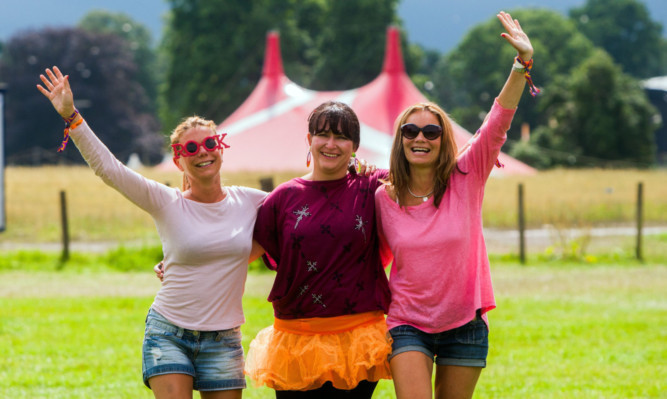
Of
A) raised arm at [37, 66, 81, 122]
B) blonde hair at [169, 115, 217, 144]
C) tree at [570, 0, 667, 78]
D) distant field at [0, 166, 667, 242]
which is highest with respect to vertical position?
tree at [570, 0, 667, 78]

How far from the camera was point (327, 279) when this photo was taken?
3781 millimetres

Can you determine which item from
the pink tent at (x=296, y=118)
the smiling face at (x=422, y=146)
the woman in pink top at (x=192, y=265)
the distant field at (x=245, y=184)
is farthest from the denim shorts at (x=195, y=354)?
the pink tent at (x=296, y=118)

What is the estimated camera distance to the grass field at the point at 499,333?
6.15m

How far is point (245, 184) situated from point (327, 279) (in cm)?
1445

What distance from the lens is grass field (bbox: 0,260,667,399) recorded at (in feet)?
20.2

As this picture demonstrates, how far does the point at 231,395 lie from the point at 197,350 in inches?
9.8

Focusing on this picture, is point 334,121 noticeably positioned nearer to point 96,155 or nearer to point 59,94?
point 96,155

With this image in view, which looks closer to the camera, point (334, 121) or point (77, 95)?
point (334, 121)

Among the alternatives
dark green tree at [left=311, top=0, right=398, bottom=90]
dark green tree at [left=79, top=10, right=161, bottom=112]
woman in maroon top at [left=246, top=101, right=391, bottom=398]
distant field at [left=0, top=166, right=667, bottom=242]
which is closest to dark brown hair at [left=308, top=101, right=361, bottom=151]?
woman in maroon top at [left=246, top=101, right=391, bottom=398]

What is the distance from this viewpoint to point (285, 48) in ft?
159

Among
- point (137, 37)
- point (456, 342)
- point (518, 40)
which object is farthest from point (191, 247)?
point (137, 37)

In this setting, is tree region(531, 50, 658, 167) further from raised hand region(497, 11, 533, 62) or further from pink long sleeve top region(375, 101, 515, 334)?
pink long sleeve top region(375, 101, 515, 334)

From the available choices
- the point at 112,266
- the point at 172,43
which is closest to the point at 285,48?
the point at 172,43

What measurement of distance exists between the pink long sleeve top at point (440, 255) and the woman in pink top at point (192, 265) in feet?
2.20
